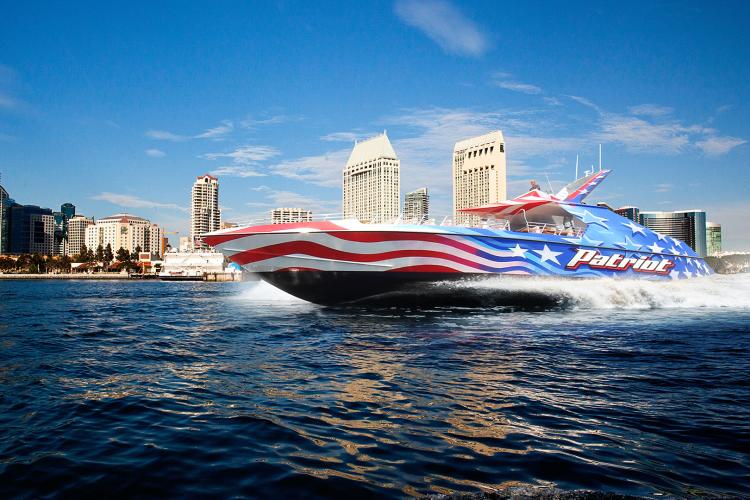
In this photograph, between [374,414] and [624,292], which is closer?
[374,414]

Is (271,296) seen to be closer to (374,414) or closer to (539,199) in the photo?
(539,199)

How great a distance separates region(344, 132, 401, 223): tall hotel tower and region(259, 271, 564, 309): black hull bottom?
235 feet

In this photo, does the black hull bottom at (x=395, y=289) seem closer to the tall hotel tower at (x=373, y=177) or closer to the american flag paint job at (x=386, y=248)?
the american flag paint job at (x=386, y=248)

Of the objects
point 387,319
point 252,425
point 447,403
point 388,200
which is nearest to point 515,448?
point 447,403

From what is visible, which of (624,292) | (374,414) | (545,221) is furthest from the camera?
(545,221)

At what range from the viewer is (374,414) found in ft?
16.3

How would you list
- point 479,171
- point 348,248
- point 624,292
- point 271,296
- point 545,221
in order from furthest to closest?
point 479,171, point 271,296, point 545,221, point 624,292, point 348,248

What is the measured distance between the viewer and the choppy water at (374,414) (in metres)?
3.49

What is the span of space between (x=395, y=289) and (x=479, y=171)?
104 m

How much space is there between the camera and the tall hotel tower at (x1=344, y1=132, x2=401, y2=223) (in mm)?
99500

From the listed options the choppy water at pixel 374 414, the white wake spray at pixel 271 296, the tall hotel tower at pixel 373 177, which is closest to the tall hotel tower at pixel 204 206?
the tall hotel tower at pixel 373 177

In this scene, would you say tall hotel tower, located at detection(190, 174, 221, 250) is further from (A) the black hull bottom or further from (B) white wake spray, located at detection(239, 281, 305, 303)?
(A) the black hull bottom

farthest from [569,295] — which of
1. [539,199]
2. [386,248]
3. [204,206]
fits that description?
[204,206]

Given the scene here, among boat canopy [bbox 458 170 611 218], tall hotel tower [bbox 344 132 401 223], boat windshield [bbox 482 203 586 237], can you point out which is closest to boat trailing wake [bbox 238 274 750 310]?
boat windshield [bbox 482 203 586 237]
